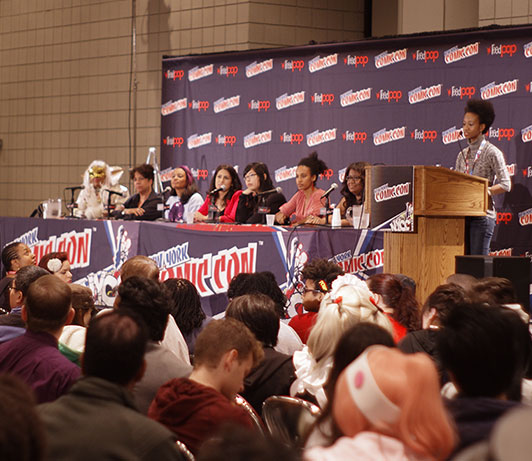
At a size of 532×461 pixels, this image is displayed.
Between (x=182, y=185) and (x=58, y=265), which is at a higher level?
(x=182, y=185)

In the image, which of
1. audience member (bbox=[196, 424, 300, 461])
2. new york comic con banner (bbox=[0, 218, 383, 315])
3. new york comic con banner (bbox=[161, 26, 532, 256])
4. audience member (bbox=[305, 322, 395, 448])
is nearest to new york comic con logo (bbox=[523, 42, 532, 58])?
new york comic con banner (bbox=[161, 26, 532, 256])

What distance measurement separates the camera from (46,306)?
9.62 ft

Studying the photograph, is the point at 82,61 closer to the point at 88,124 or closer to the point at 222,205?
the point at 88,124

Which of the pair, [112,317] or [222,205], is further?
[222,205]

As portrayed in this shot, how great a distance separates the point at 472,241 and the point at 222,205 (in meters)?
2.73

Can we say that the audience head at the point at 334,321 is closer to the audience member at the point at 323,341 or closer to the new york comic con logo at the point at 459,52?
the audience member at the point at 323,341

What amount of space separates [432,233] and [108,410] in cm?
410

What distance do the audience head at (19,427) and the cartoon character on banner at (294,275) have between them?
14.9 ft

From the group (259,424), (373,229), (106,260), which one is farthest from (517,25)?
(259,424)

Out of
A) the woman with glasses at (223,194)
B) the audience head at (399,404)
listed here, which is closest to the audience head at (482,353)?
the audience head at (399,404)

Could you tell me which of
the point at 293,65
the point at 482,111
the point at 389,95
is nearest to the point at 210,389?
the point at 482,111

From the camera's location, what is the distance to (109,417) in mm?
1852

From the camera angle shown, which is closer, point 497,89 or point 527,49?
point 527,49

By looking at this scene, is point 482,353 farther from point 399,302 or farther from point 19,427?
point 399,302
